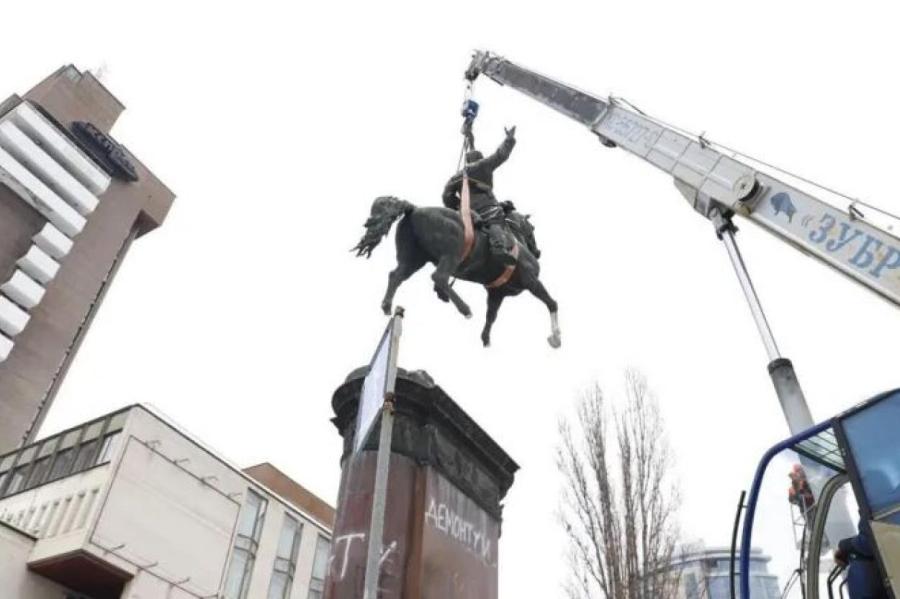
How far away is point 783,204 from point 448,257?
141 inches

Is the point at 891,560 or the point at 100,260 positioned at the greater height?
the point at 100,260

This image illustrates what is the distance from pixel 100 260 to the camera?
184 feet

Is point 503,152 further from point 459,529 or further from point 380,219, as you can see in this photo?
point 459,529

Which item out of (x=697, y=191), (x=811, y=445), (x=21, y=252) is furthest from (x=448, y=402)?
(x=21, y=252)

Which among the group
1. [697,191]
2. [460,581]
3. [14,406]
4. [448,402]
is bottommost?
[460,581]

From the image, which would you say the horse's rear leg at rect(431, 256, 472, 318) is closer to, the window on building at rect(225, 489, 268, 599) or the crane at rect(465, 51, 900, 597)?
the crane at rect(465, 51, 900, 597)

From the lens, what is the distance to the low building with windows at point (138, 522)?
971 inches

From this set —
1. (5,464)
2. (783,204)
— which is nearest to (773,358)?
(783,204)

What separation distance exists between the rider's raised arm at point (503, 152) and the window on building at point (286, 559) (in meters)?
26.7

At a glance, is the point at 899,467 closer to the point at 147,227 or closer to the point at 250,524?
the point at 250,524

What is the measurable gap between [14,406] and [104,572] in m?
27.8

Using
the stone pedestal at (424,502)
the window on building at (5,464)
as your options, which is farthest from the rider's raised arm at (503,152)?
the window on building at (5,464)

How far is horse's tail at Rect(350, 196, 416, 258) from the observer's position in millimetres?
6742

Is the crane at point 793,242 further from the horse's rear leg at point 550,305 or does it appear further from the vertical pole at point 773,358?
the horse's rear leg at point 550,305
